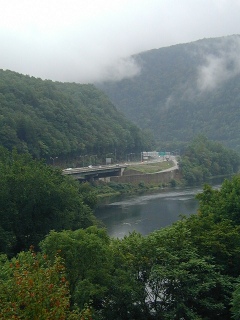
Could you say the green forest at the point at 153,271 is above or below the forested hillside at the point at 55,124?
below

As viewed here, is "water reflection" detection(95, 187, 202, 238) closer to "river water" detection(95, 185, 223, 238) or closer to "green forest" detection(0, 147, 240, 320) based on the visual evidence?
"river water" detection(95, 185, 223, 238)

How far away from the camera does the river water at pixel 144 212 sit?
143 feet

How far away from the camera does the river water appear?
4369 centimetres

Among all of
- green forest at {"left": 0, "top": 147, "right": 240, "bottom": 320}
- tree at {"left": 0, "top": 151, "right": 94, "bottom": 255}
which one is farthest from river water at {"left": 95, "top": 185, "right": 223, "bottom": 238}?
green forest at {"left": 0, "top": 147, "right": 240, "bottom": 320}

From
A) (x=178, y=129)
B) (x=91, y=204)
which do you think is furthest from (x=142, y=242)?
(x=178, y=129)

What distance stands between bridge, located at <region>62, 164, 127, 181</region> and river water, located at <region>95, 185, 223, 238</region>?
894 centimetres

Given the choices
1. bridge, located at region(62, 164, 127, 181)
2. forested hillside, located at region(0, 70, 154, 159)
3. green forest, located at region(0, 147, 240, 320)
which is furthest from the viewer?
forested hillside, located at region(0, 70, 154, 159)

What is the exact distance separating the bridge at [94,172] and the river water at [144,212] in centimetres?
894

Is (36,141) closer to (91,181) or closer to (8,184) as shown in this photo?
(91,181)

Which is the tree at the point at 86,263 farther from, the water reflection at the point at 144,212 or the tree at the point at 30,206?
the water reflection at the point at 144,212

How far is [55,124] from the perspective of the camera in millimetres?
83688

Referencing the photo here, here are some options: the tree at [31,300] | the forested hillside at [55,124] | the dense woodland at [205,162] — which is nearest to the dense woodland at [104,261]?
the tree at [31,300]

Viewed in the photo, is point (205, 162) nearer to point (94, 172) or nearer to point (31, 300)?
point (94, 172)

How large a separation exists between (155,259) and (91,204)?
26.8m
